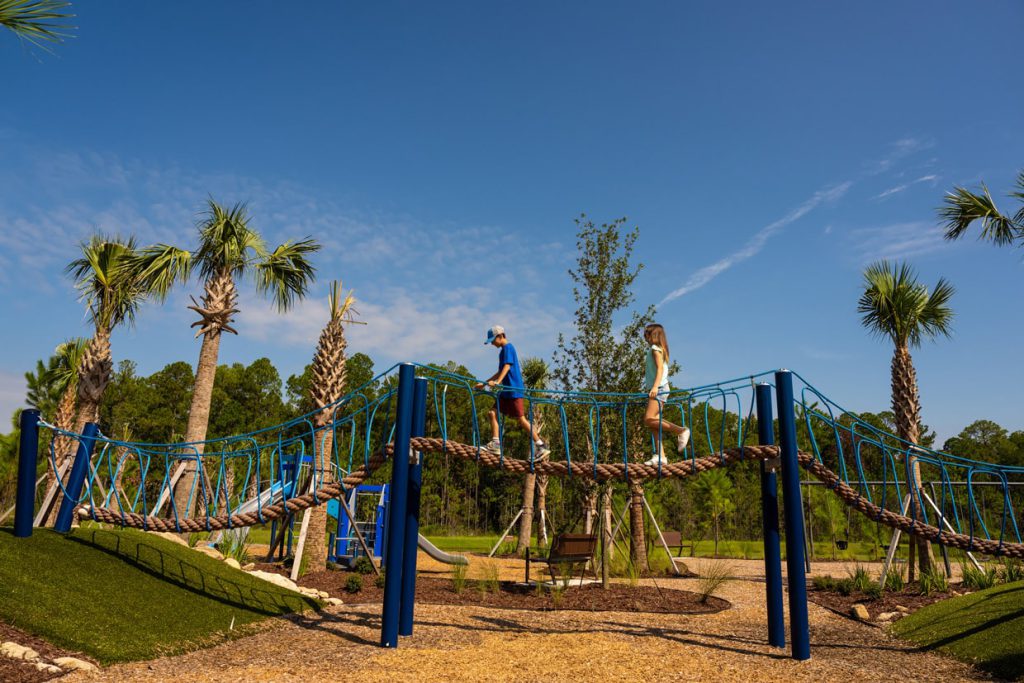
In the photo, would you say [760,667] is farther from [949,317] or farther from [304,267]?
[304,267]

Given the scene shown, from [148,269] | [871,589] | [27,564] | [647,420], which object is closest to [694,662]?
[647,420]

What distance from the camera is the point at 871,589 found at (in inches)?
436

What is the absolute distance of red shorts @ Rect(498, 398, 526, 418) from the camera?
7.93 meters

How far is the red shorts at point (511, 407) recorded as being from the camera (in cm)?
793

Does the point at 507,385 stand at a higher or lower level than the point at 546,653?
higher

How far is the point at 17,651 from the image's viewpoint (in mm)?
5520

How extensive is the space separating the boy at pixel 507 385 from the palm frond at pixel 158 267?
9.04m

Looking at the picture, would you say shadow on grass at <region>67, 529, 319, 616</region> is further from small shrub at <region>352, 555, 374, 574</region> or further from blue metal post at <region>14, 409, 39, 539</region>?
small shrub at <region>352, 555, 374, 574</region>

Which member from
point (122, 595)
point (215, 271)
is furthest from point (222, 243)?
point (122, 595)

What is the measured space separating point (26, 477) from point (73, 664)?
11.6 ft

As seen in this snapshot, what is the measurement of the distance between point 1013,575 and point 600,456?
22.9 ft

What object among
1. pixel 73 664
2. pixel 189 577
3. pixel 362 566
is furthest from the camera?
pixel 362 566

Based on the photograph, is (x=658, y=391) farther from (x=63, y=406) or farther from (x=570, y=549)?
(x=63, y=406)

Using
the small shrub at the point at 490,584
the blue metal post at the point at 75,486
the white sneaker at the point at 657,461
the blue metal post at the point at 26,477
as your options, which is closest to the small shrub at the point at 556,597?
the small shrub at the point at 490,584
